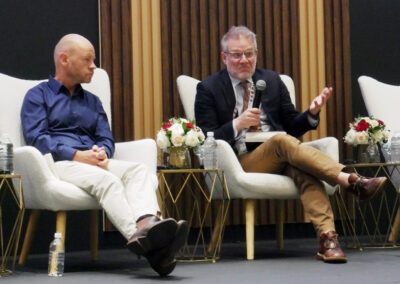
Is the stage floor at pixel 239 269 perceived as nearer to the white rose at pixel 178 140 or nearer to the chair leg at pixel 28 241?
the chair leg at pixel 28 241

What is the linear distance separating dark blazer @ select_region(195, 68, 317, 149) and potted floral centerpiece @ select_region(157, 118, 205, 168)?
22 cm

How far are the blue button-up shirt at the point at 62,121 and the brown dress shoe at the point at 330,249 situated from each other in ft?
4.26

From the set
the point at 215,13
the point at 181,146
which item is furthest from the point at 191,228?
the point at 215,13

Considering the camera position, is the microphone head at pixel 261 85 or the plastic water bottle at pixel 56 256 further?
the microphone head at pixel 261 85

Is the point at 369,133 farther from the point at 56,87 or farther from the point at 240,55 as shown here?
the point at 56,87

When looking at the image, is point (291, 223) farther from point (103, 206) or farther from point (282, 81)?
point (103, 206)

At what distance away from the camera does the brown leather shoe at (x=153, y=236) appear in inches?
133

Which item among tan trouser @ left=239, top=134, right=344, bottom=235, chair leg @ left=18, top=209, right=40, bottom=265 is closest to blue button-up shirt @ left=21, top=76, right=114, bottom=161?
chair leg @ left=18, top=209, right=40, bottom=265

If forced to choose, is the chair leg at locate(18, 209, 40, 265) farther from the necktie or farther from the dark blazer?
the necktie

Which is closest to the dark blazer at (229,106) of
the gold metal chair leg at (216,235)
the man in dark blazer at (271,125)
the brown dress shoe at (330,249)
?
the man in dark blazer at (271,125)

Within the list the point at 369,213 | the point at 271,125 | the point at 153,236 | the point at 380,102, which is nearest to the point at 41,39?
the point at 271,125

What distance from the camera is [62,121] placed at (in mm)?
4227

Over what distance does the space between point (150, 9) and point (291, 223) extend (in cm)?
198

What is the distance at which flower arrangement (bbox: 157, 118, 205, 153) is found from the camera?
436cm
